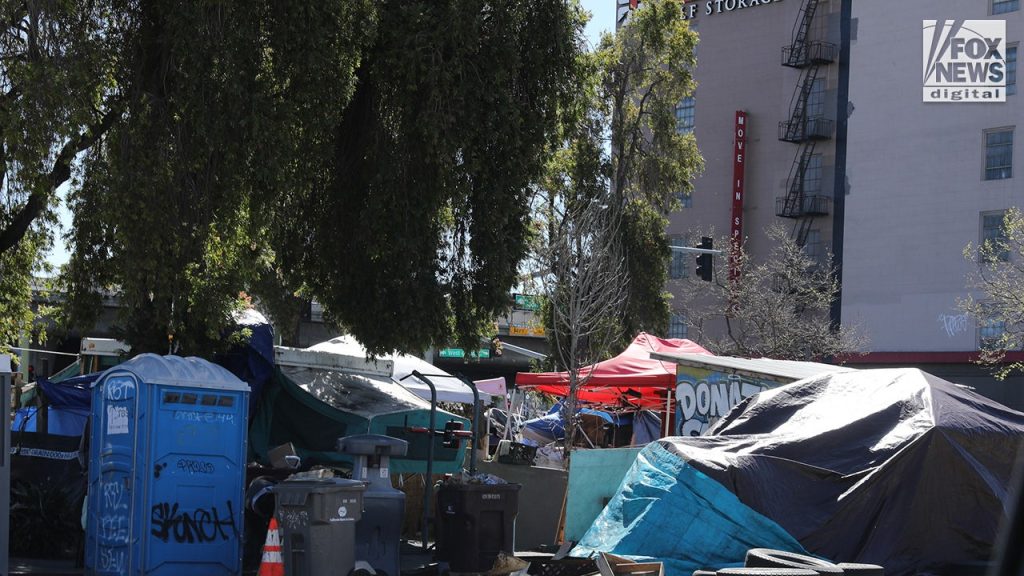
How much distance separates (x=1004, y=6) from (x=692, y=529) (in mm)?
41284

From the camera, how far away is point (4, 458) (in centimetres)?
1097

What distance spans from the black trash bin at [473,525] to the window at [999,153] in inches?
1529

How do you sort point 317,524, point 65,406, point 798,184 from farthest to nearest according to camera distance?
point 798,184 → point 65,406 → point 317,524

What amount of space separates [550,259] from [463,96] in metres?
14.2

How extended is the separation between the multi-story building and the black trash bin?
34.4 metres

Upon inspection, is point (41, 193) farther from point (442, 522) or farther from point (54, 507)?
point (442, 522)

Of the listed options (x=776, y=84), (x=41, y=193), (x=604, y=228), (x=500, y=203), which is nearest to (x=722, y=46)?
(x=776, y=84)

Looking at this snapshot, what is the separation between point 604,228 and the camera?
32375mm

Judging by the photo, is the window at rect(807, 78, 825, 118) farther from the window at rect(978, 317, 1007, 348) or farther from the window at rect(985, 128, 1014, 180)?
the window at rect(978, 317, 1007, 348)

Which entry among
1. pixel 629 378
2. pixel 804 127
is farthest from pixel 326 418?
pixel 804 127

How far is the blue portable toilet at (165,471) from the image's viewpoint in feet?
39.8

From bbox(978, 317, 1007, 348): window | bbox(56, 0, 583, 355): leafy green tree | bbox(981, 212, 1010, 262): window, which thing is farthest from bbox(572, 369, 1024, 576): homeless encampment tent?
bbox(981, 212, 1010, 262): window

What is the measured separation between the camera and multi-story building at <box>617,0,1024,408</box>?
47.1m

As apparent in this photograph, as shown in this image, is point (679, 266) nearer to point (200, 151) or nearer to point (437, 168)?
point (437, 168)
